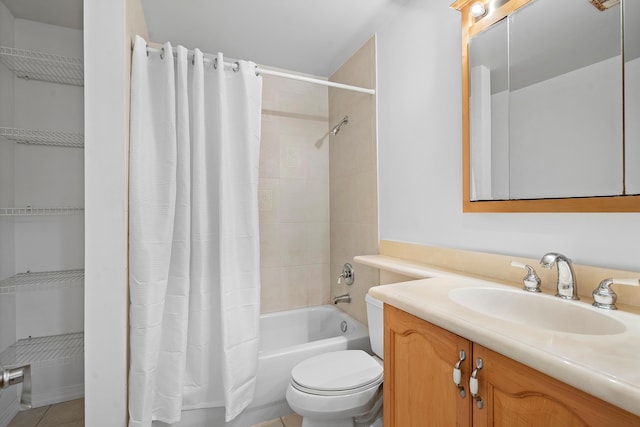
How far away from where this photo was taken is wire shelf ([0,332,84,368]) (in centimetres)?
162

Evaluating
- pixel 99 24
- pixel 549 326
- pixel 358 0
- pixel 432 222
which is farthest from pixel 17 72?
pixel 549 326

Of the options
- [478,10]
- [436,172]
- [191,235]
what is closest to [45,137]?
[191,235]

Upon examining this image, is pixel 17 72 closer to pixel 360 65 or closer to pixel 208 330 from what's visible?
pixel 208 330

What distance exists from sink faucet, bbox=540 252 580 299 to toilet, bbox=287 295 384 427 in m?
0.87

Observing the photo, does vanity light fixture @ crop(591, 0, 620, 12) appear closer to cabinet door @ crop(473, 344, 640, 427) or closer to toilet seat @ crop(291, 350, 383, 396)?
cabinet door @ crop(473, 344, 640, 427)

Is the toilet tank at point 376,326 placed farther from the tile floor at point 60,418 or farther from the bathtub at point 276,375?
the tile floor at point 60,418

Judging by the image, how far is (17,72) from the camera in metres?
1.85

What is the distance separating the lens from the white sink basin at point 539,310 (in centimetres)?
82

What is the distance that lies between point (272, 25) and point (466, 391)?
211 centimetres

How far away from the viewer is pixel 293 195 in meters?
2.55

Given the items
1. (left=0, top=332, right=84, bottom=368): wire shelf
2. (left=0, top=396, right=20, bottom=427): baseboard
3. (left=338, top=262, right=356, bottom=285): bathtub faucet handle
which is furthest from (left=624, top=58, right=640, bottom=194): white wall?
(left=0, top=396, right=20, bottom=427): baseboard

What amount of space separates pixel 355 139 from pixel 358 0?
0.84 metres

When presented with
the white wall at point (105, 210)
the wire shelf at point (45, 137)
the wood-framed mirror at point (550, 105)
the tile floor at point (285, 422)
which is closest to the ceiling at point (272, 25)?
the white wall at point (105, 210)

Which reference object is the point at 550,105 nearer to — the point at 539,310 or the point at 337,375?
the point at 539,310
